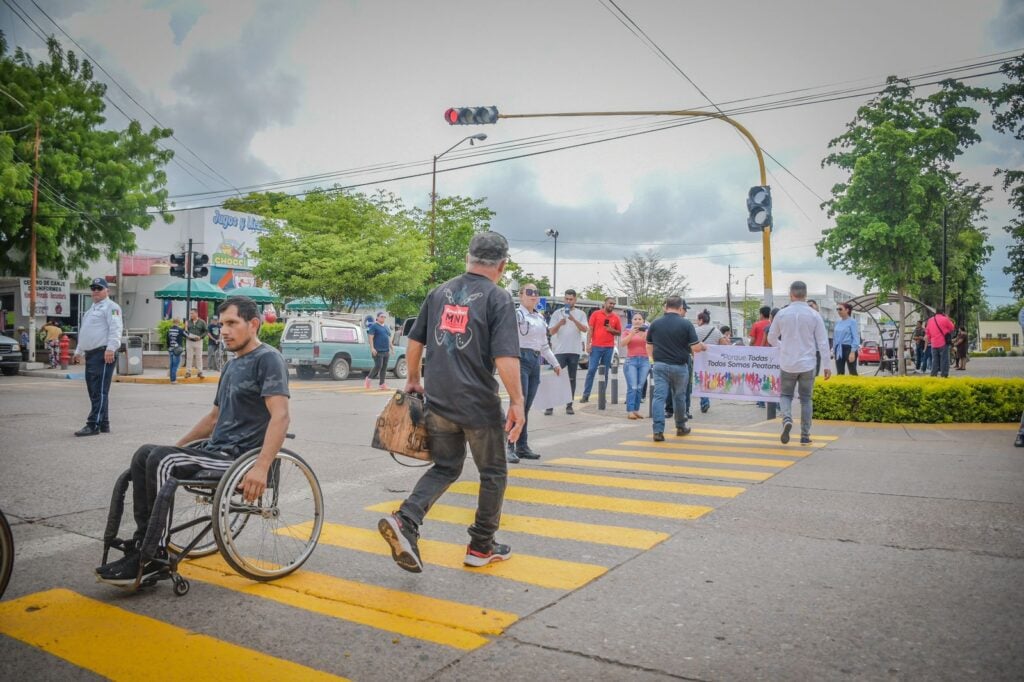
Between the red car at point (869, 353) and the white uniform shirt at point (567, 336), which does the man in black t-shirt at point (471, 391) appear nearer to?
the white uniform shirt at point (567, 336)

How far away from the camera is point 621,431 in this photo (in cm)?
1155

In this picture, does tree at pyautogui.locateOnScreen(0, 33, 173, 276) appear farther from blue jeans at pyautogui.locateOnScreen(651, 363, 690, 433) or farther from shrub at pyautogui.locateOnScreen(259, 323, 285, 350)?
blue jeans at pyautogui.locateOnScreen(651, 363, 690, 433)

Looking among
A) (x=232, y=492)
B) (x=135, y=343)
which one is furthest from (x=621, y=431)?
(x=135, y=343)

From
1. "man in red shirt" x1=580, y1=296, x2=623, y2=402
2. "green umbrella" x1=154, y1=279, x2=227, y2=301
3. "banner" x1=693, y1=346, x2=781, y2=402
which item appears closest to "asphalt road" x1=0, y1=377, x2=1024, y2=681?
"banner" x1=693, y1=346, x2=781, y2=402

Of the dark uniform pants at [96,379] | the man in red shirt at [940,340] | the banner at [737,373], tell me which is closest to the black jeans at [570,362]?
the banner at [737,373]

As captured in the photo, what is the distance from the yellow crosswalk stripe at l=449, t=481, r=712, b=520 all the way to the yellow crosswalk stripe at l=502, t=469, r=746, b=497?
510mm

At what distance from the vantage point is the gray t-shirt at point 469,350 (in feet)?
14.3

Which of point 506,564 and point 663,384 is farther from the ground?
point 663,384

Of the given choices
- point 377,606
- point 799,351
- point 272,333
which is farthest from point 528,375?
point 272,333

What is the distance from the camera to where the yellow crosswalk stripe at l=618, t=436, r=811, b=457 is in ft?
30.7

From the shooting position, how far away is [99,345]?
33.2 feet

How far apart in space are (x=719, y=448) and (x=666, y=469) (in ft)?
6.71

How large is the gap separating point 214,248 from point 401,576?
42.8 m

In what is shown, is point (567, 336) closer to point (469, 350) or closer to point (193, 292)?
point (469, 350)
